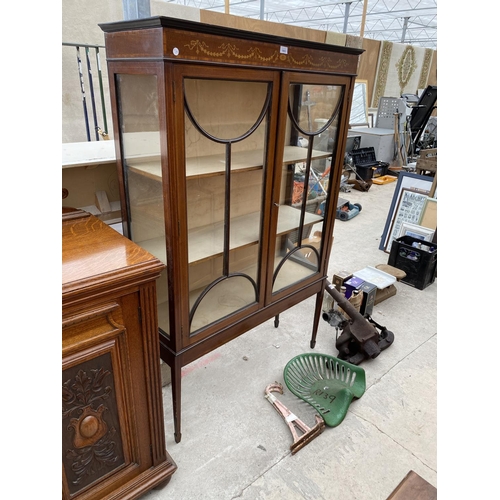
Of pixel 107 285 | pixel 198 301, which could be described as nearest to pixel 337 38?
pixel 198 301

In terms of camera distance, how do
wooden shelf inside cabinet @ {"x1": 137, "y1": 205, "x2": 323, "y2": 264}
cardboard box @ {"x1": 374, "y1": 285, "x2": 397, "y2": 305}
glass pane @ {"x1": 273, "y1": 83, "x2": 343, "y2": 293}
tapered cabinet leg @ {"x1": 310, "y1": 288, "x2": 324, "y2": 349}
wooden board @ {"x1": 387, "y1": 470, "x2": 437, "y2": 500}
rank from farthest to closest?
cardboard box @ {"x1": 374, "y1": 285, "x2": 397, "y2": 305} < tapered cabinet leg @ {"x1": 310, "y1": 288, "x2": 324, "y2": 349} < glass pane @ {"x1": 273, "y1": 83, "x2": 343, "y2": 293} < wooden shelf inside cabinet @ {"x1": 137, "y1": 205, "x2": 323, "y2": 264} < wooden board @ {"x1": 387, "y1": 470, "x2": 437, "y2": 500}

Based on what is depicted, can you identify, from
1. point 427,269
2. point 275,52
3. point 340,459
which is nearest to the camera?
point 275,52

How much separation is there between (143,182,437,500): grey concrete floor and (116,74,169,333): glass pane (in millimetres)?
611

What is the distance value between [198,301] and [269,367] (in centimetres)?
84

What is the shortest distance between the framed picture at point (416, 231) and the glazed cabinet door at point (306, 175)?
170cm

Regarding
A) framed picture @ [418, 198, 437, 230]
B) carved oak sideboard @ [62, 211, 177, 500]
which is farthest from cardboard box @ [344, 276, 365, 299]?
carved oak sideboard @ [62, 211, 177, 500]

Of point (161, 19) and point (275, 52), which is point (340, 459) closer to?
point (275, 52)

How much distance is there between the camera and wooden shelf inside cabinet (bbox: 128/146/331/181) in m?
1.24

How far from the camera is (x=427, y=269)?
118 inches

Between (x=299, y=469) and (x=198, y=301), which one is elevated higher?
(x=198, y=301)

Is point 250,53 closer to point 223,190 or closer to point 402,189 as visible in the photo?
point 223,190

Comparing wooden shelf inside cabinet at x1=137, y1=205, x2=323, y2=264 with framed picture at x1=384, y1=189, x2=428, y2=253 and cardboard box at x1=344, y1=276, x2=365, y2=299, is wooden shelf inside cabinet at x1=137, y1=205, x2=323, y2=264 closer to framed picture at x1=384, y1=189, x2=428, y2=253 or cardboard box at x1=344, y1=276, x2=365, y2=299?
cardboard box at x1=344, y1=276, x2=365, y2=299

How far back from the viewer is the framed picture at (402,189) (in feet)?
11.5

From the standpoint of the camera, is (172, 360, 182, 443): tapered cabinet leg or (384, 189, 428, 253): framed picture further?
(384, 189, 428, 253): framed picture
